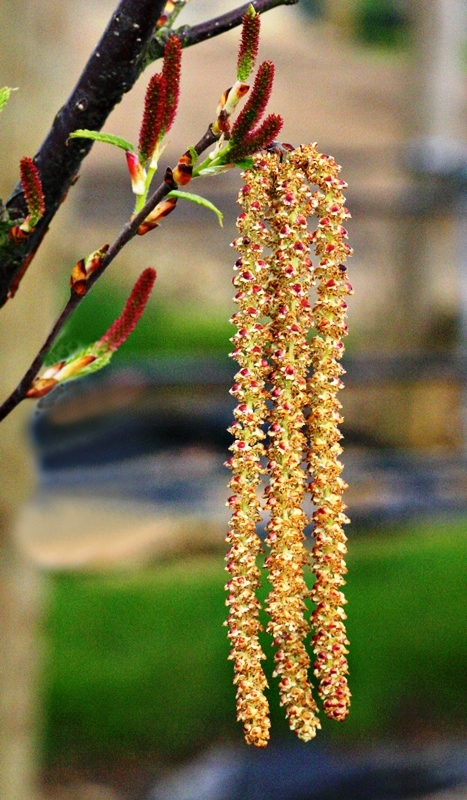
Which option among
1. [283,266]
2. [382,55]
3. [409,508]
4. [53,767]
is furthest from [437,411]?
[382,55]

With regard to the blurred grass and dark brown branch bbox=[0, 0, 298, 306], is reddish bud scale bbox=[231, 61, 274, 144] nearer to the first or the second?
dark brown branch bbox=[0, 0, 298, 306]

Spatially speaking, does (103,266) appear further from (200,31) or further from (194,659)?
(194,659)

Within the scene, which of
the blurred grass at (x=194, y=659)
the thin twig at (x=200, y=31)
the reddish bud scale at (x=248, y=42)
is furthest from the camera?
the blurred grass at (x=194, y=659)

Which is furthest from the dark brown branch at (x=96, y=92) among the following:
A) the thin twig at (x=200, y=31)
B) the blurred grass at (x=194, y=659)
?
the blurred grass at (x=194, y=659)

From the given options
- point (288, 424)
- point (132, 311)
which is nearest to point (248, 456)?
point (288, 424)

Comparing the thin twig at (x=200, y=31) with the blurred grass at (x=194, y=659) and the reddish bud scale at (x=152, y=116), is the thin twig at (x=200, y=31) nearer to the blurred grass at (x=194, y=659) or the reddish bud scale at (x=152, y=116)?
the reddish bud scale at (x=152, y=116)

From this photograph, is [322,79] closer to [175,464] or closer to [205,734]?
[175,464]

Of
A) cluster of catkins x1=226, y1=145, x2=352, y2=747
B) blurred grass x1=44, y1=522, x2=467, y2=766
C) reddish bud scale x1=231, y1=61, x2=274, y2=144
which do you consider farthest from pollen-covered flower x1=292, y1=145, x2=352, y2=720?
blurred grass x1=44, y1=522, x2=467, y2=766
